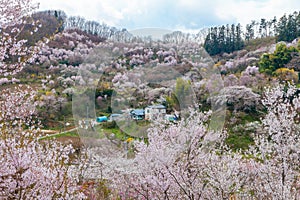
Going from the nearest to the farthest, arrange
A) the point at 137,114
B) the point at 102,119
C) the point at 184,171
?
the point at 184,171 → the point at 137,114 → the point at 102,119

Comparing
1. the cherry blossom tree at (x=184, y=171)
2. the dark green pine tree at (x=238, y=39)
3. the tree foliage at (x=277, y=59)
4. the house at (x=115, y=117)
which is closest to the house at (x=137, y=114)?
the house at (x=115, y=117)

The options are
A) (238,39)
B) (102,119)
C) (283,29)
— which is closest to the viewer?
(102,119)

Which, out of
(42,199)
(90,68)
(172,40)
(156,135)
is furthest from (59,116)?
(42,199)

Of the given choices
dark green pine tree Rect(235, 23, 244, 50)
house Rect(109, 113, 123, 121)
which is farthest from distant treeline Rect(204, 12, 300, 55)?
house Rect(109, 113, 123, 121)

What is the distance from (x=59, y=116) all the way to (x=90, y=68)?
15.7 feet

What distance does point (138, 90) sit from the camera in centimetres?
1809

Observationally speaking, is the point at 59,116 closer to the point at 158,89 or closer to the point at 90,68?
the point at 90,68

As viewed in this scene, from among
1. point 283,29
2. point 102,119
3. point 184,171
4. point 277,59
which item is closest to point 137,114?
point 102,119

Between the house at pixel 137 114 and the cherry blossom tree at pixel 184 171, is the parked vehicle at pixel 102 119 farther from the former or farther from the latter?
the cherry blossom tree at pixel 184 171

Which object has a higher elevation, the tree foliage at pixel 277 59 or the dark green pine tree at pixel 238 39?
the dark green pine tree at pixel 238 39

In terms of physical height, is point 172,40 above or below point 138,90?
above

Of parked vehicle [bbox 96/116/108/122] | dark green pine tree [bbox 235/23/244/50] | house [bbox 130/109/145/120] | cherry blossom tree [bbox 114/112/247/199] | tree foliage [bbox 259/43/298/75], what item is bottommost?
parked vehicle [bbox 96/116/108/122]

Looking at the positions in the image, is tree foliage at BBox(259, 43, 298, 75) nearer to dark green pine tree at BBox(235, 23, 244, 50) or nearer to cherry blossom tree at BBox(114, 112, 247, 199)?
dark green pine tree at BBox(235, 23, 244, 50)

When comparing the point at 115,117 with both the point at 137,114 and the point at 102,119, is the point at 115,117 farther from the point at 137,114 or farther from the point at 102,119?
the point at 137,114
